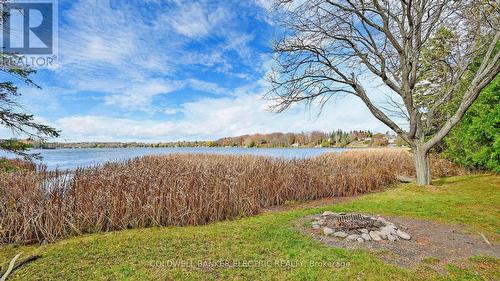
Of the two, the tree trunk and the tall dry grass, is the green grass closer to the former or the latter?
the tall dry grass

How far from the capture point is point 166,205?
586cm

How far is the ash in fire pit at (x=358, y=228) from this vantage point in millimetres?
4305

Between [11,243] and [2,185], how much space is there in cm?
262

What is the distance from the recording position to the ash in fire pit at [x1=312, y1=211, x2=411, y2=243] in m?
4.30

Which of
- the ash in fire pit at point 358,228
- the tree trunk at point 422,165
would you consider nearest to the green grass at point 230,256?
the ash in fire pit at point 358,228

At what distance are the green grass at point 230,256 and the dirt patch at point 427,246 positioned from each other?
0.16 meters

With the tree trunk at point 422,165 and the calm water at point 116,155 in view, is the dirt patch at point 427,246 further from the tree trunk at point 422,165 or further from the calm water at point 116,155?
the calm water at point 116,155

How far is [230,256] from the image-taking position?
382cm

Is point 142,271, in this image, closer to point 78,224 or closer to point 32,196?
point 78,224

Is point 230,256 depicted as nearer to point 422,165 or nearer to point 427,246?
point 427,246

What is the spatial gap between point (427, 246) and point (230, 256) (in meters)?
2.93

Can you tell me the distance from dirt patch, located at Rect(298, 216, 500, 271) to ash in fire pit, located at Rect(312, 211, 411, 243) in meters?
0.10

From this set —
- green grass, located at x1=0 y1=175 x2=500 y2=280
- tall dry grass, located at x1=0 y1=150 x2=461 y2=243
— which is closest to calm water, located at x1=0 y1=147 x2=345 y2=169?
Result: tall dry grass, located at x1=0 y1=150 x2=461 y2=243

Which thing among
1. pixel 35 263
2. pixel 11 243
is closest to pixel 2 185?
pixel 11 243
